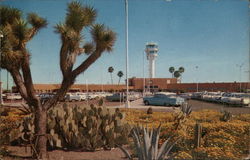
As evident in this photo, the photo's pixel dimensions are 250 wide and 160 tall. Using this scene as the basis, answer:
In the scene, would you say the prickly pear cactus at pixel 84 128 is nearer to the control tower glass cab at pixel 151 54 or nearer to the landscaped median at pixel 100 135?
the landscaped median at pixel 100 135

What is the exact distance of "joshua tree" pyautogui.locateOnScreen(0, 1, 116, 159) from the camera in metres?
5.08

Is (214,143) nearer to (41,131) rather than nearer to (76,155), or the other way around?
(76,155)

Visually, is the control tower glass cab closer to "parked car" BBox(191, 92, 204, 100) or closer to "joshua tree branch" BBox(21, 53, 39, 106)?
"parked car" BBox(191, 92, 204, 100)

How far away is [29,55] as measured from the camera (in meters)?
5.50

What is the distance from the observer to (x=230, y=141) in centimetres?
643

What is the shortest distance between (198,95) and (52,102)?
95.3 feet

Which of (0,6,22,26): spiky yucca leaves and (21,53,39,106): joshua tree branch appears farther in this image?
(0,6,22,26): spiky yucca leaves

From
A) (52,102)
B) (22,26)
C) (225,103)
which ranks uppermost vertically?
(22,26)

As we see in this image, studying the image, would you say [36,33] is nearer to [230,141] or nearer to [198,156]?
[198,156]

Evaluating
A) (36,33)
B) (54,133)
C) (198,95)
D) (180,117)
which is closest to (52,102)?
(54,133)

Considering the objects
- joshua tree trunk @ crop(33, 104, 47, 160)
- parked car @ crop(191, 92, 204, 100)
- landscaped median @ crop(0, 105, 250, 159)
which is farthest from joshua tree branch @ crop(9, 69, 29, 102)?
parked car @ crop(191, 92, 204, 100)

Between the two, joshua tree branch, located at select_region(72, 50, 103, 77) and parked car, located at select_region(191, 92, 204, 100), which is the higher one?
joshua tree branch, located at select_region(72, 50, 103, 77)

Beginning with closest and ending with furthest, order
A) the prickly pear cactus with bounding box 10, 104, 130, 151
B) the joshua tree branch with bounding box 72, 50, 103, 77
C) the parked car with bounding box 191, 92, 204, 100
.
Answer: the joshua tree branch with bounding box 72, 50, 103, 77, the prickly pear cactus with bounding box 10, 104, 130, 151, the parked car with bounding box 191, 92, 204, 100

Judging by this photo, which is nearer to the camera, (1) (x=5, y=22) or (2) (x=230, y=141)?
(1) (x=5, y=22)
